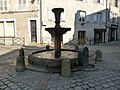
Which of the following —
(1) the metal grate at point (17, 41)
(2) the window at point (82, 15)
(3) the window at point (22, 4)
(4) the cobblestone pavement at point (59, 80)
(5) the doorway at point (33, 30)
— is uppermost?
(3) the window at point (22, 4)

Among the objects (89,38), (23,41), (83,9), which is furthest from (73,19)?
(23,41)

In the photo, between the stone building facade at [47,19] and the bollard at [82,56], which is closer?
the bollard at [82,56]

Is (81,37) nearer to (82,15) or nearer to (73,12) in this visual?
(82,15)

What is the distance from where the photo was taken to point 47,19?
17.9 metres

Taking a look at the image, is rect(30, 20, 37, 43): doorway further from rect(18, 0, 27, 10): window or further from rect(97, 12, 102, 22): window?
rect(97, 12, 102, 22): window

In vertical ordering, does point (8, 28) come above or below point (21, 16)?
below

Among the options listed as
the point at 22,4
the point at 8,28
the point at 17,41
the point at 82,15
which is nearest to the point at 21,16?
the point at 22,4

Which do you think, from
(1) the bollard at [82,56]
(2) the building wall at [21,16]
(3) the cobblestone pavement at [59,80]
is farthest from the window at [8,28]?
(1) the bollard at [82,56]

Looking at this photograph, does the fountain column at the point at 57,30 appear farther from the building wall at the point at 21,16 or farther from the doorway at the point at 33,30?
the doorway at the point at 33,30

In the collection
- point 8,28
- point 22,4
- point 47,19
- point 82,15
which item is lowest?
point 8,28

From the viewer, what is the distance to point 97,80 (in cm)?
578

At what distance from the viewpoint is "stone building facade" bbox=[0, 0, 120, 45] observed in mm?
17797

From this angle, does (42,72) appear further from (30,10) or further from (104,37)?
(104,37)

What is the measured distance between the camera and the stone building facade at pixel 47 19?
1780cm
